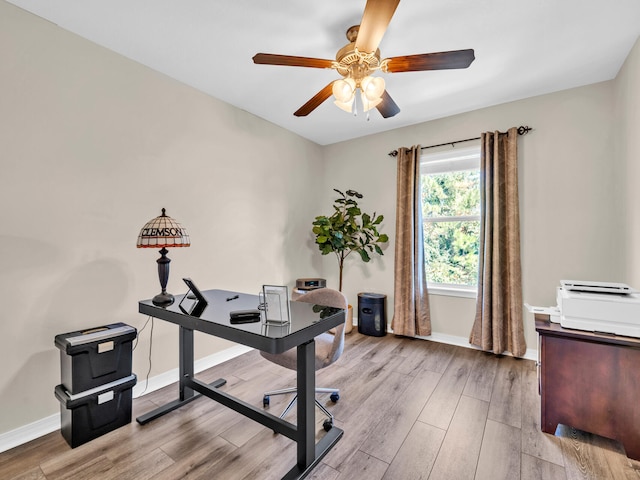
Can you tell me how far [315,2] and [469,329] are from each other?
334 centimetres

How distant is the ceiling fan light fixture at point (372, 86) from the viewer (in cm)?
174

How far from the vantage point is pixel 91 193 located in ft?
6.83

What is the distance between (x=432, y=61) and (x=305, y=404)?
6.60 feet

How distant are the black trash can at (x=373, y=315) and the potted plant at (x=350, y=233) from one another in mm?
198

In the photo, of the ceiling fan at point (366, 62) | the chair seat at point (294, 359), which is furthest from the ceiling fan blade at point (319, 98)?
the chair seat at point (294, 359)

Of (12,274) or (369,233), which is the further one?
(369,233)

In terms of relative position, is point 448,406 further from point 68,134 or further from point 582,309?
point 68,134

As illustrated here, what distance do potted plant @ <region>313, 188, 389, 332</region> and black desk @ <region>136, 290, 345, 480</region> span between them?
1.74 m

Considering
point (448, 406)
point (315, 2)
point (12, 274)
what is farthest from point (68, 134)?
point (448, 406)

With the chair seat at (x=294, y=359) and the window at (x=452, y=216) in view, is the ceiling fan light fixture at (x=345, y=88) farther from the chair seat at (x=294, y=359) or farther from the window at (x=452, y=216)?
the window at (x=452, y=216)

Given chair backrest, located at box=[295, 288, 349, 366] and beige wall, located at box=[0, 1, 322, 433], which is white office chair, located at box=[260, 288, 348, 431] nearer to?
chair backrest, located at box=[295, 288, 349, 366]

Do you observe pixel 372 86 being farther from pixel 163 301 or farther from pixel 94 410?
pixel 94 410

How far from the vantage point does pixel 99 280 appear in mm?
2119

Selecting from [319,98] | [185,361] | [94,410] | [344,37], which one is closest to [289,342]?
[185,361]
